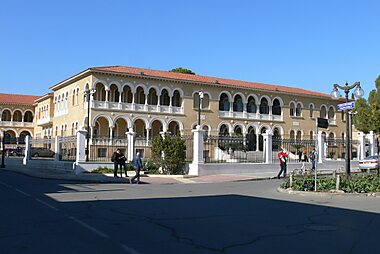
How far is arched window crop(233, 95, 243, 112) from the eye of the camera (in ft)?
188

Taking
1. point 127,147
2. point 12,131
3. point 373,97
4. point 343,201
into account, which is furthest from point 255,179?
point 12,131

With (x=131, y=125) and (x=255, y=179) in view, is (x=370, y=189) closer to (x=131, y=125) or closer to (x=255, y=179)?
(x=255, y=179)

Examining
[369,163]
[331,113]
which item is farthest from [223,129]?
[369,163]

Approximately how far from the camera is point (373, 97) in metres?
40.7

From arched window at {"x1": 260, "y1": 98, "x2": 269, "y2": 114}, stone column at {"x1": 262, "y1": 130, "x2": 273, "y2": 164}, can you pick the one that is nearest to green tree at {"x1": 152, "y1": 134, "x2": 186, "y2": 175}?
stone column at {"x1": 262, "y1": 130, "x2": 273, "y2": 164}

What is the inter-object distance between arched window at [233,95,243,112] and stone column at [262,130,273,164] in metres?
27.8

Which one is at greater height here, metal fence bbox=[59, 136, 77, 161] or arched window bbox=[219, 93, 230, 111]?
arched window bbox=[219, 93, 230, 111]

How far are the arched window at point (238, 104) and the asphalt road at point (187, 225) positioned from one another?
142ft

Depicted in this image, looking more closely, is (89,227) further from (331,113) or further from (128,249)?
(331,113)

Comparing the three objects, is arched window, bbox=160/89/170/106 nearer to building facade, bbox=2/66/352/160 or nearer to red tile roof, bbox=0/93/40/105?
building facade, bbox=2/66/352/160

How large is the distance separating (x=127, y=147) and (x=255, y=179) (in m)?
8.65

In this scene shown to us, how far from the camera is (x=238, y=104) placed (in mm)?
57531

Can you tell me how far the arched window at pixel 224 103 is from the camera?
2189 inches

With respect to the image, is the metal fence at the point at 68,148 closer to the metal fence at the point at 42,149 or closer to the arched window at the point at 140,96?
the metal fence at the point at 42,149
